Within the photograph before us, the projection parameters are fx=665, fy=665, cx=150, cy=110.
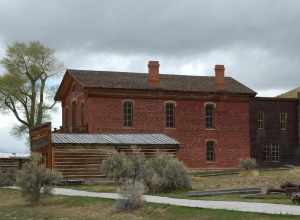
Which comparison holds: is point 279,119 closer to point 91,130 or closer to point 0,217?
point 91,130

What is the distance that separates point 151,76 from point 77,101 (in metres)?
5.74

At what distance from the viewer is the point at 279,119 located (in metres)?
52.8

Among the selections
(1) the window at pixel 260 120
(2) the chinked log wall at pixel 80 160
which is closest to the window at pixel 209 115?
(1) the window at pixel 260 120

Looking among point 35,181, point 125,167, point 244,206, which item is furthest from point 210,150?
point 244,206

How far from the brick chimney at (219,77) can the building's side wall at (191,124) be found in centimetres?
105

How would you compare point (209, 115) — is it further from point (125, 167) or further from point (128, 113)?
point (125, 167)

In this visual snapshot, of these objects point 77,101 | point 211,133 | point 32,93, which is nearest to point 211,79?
point 211,133

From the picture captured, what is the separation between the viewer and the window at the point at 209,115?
4953 cm

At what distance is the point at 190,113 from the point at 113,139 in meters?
9.49

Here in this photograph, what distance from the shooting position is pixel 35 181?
964 inches

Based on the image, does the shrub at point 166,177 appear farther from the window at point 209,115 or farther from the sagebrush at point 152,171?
the window at point 209,115

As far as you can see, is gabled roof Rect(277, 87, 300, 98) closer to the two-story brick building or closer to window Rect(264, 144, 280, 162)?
the two-story brick building

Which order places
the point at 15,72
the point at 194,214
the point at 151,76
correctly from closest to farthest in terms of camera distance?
the point at 194,214, the point at 151,76, the point at 15,72

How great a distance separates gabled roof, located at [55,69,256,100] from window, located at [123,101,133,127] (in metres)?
1.27
